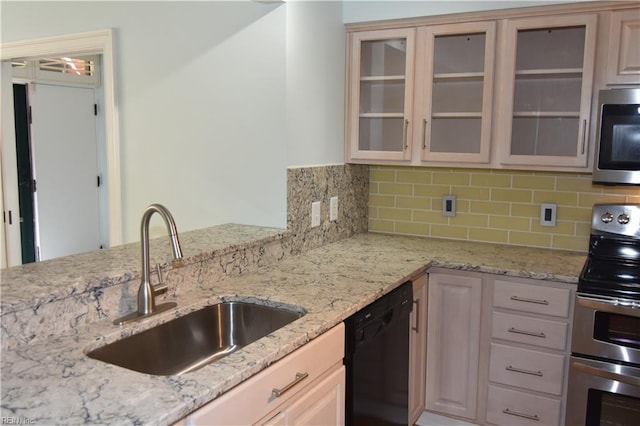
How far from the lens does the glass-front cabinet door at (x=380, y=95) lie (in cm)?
289

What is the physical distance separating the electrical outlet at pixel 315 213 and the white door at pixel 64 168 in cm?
260

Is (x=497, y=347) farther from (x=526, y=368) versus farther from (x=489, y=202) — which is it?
(x=489, y=202)

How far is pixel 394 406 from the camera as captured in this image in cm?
230

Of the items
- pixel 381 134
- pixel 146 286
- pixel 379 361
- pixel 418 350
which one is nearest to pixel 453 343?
pixel 418 350

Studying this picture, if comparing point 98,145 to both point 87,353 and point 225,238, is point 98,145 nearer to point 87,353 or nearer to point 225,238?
point 225,238

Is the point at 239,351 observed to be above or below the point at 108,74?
below

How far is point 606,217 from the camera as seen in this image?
104 inches

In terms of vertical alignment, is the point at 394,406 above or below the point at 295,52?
below

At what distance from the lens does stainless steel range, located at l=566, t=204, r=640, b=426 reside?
216cm

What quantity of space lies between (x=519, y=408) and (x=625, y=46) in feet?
5.77

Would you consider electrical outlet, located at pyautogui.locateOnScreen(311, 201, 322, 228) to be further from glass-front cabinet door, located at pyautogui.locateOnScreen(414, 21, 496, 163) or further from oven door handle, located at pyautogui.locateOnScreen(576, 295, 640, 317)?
oven door handle, located at pyautogui.locateOnScreen(576, 295, 640, 317)

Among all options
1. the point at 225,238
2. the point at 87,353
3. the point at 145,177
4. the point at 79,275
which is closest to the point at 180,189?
the point at 145,177

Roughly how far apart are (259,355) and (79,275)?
2.15 ft

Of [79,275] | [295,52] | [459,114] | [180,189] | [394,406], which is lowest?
[394,406]
